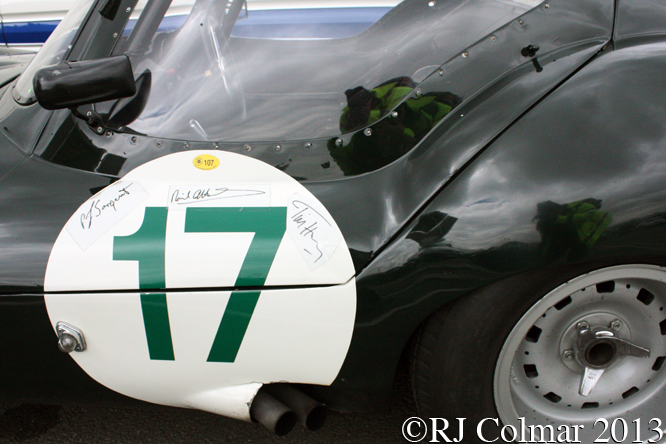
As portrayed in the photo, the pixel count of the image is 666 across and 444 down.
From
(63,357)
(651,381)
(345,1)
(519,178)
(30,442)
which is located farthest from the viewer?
(345,1)

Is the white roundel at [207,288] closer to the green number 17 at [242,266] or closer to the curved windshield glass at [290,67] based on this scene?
the green number 17 at [242,266]

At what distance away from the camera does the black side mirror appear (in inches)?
54.7

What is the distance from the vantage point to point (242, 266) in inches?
52.7

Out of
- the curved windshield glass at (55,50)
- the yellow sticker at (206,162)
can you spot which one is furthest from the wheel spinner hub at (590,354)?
the curved windshield glass at (55,50)

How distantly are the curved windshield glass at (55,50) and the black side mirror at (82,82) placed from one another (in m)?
0.27

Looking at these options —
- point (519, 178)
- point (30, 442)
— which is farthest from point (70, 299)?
point (519, 178)

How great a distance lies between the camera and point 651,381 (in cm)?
160

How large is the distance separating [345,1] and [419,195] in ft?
4.32

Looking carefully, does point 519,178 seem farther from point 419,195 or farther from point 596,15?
point 596,15
